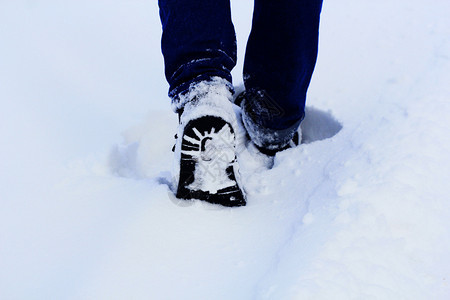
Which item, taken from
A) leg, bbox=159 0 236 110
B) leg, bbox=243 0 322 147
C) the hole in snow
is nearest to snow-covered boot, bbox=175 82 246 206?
leg, bbox=159 0 236 110

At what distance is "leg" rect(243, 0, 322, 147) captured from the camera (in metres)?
0.86

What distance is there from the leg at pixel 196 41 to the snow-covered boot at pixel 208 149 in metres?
0.03

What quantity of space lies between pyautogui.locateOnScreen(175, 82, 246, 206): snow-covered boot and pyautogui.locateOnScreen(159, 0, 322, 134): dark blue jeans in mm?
49

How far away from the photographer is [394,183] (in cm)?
80

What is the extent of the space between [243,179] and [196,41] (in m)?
0.40

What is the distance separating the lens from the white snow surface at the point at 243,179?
70 cm

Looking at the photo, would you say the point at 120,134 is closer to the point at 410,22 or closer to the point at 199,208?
the point at 199,208

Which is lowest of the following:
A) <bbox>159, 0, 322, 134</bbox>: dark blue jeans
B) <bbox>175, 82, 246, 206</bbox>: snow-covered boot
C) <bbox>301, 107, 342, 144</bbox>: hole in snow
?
<bbox>301, 107, 342, 144</bbox>: hole in snow

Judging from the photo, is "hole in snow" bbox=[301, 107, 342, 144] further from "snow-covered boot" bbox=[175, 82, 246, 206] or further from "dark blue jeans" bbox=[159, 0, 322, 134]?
"snow-covered boot" bbox=[175, 82, 246, 206]

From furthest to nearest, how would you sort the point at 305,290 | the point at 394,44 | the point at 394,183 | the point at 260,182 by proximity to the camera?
the point at 394,44, the point at 260,182, the point at 394,183, the point at 305,290

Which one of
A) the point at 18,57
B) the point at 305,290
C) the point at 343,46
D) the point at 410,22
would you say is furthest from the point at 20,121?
the point at 410,22

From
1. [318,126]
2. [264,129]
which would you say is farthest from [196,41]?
[318,126]

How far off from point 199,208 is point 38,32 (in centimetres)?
114

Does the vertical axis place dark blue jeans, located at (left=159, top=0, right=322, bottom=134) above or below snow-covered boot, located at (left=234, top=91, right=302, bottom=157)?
above
